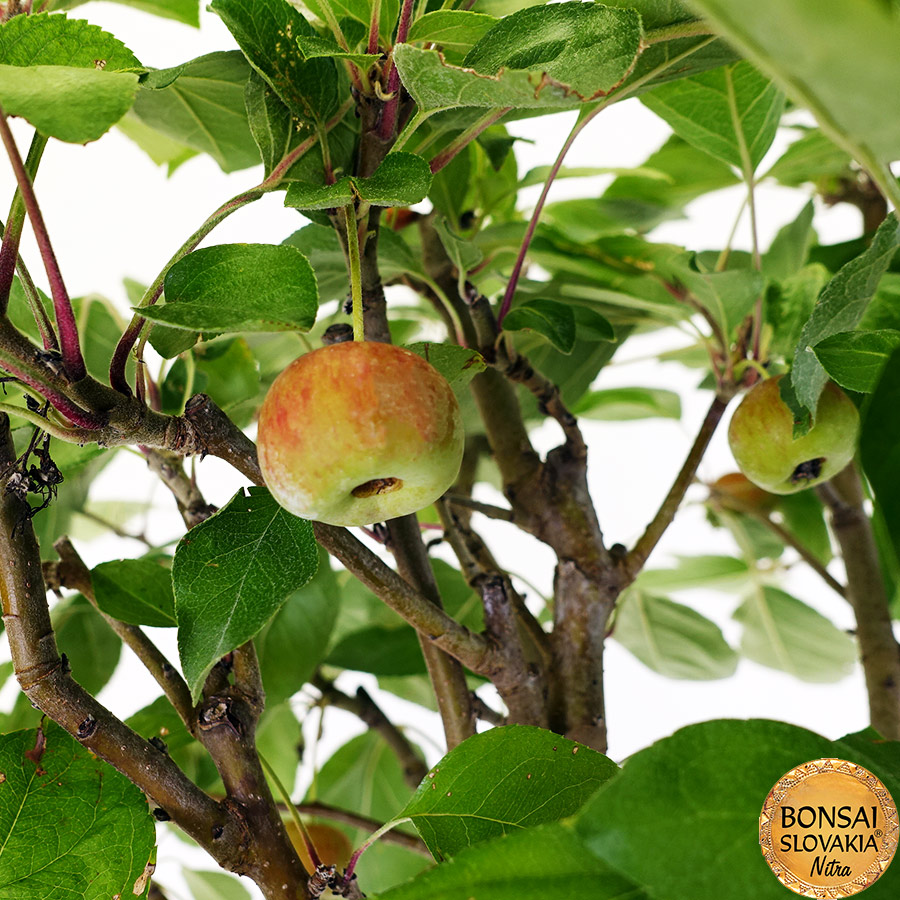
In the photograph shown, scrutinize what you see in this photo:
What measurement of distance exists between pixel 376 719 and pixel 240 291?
1.28 feet

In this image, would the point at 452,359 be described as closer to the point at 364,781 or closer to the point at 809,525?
the point at 364,781

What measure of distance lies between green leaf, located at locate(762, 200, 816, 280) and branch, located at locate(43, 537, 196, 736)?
1.57 ft

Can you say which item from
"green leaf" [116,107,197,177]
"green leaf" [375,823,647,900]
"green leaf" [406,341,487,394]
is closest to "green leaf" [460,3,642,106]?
"green leaf" [406,341,487,394]

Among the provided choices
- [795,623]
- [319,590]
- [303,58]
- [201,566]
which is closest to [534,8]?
[303,58]

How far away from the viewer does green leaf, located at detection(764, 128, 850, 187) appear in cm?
62

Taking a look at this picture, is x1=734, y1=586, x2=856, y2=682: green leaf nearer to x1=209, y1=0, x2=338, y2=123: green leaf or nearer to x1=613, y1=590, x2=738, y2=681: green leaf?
x1=613, y1=590, x2=738, y2=681: green leaf

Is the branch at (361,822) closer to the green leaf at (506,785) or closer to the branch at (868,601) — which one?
the green leaf at (506,785)

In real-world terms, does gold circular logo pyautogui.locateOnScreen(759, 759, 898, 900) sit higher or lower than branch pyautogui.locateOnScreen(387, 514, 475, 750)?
lower

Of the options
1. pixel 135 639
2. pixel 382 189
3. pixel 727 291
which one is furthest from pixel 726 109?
pixel 135 639

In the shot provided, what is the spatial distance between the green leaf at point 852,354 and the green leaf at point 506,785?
153 millimetres

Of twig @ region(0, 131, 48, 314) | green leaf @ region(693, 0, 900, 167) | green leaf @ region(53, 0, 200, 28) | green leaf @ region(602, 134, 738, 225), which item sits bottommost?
green leaf @ region(693, 0, 900, 167)

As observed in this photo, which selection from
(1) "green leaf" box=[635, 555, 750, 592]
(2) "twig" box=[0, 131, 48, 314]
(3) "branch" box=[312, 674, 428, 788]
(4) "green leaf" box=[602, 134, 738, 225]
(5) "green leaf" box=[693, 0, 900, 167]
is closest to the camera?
(5) "green leaf" box=[693, 0, 900, 167]

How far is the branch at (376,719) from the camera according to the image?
0.58 metres

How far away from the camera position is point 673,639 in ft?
2.47
